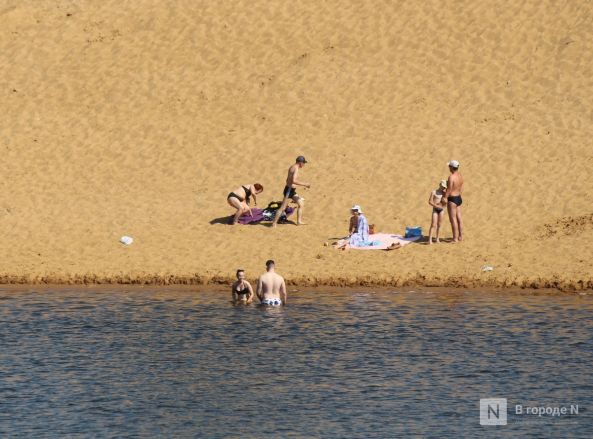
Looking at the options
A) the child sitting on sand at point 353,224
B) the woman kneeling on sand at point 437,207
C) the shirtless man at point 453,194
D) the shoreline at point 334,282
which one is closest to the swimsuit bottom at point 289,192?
the child sitting on sand at point 353,224

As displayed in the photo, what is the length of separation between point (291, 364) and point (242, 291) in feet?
14.7

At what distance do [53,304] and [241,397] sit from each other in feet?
24.5

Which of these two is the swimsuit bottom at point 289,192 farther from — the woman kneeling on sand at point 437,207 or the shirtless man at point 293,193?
the woman kneeling on sand at point 437,207

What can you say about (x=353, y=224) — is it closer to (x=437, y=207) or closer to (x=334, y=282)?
(x=437, y=207)

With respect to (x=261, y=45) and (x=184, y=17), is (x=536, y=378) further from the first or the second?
(x=184, y=17)

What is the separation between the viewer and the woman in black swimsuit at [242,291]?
2270 cm

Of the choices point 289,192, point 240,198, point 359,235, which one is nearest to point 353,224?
point 359,235

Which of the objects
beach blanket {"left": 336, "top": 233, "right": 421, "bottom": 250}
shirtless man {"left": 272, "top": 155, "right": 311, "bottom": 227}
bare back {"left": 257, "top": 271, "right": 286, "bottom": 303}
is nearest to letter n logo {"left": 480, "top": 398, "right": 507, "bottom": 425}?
bare back {"left": 257, "top": 271, "right": 286, "bottom": 303}

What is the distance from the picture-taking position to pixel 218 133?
3334 cm

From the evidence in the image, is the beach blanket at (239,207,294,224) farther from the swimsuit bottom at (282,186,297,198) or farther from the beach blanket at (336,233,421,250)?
the beach blanket at (336,233,421,250)

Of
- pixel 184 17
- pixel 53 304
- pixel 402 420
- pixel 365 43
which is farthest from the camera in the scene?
pixel 184 17

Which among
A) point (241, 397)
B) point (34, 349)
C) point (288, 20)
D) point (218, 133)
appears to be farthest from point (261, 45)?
point (241, 397)

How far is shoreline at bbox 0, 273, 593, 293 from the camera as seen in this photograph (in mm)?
24119

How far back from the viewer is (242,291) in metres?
22.8
